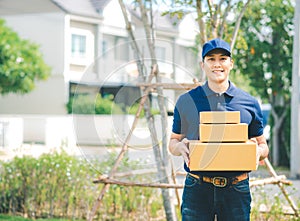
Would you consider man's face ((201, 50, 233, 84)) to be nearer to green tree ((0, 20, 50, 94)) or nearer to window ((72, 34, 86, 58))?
green tree ((0, 20, 50, 94))

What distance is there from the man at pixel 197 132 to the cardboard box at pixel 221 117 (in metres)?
0.09

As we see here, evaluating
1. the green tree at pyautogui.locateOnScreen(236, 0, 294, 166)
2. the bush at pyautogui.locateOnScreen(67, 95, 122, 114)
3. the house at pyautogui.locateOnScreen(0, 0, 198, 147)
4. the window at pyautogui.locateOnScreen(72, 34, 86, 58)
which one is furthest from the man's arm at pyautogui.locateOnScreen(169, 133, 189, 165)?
the window at pyautogui.locateOnScreen(72, 34, 86, 58)

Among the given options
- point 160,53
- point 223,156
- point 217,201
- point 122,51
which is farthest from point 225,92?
point 160,53

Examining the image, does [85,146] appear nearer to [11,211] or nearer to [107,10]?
[11,211]

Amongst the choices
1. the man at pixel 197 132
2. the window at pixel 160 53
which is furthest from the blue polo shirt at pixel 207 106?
the window at pixel 160 53

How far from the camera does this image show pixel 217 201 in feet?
10.7

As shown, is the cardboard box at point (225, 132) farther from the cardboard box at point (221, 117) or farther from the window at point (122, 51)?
the window at point (122, 51)

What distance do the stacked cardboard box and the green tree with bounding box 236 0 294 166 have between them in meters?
10.6

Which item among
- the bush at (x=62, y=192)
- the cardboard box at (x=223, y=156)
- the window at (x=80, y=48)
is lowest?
the bush at (x=62, y=192)

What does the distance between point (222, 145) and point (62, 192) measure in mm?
3816

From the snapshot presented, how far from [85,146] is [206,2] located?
2.07 m

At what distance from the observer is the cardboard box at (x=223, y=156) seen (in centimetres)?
311

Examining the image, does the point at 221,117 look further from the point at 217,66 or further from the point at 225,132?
the point at 217,66

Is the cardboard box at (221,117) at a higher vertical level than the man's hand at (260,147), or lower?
higher
